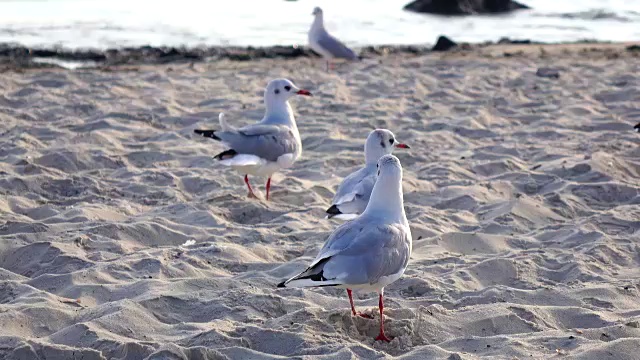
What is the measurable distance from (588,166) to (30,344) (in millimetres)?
4816

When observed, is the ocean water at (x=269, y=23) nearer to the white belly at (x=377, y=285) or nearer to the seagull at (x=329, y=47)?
the seagull at (x=329, y=47)

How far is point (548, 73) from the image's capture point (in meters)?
11.7

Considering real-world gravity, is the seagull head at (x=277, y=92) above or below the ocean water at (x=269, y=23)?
above

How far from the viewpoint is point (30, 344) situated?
398cm

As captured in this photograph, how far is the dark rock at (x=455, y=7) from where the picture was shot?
20.6 meters

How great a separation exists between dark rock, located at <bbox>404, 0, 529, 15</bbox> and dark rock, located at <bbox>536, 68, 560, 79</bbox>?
896 centimetres

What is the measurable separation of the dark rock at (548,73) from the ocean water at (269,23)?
4224mm

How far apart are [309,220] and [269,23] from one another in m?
12.0

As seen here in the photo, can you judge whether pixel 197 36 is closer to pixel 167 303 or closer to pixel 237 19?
pixel 237 19

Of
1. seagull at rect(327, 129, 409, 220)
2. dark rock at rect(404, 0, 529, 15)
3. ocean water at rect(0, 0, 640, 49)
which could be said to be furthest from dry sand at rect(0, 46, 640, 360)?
dark rock at rect(404, 0, 529, 15)

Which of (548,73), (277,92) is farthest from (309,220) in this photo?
(548,73)

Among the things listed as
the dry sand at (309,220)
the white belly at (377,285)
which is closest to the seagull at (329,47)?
the dry sand at (309,220)

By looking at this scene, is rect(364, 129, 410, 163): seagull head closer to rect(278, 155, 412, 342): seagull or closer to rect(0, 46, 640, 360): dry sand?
rect(0, 46, 640, 360): dry sand

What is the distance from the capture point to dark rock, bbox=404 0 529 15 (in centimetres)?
2058
